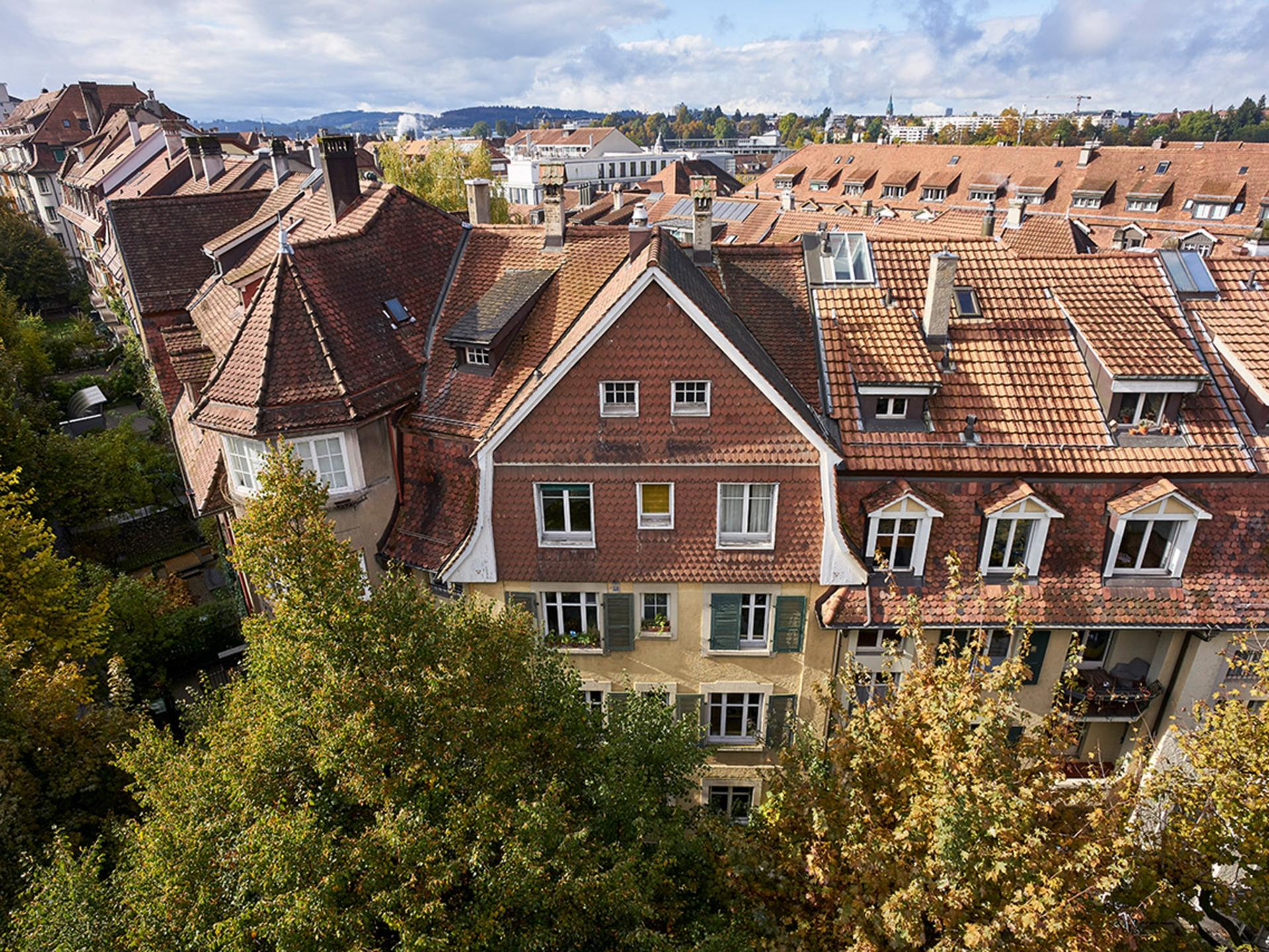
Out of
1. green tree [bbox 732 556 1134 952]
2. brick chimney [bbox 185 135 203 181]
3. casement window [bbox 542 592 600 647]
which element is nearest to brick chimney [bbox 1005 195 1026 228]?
casement window [bbox 542 592 600 647]

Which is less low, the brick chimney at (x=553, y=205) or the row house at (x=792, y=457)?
the brick chimney at (x=553, y=205)

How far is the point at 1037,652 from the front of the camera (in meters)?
23.1

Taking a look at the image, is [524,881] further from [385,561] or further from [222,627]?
[222,627]

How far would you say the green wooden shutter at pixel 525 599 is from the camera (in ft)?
76.0

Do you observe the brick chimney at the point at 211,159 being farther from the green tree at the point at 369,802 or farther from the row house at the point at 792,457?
the green tree at the point at 369,802

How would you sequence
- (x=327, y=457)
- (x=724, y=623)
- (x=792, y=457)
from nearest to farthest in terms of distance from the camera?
(x=792, y=457) < (x=327, y=457) < (x=724, y=623)

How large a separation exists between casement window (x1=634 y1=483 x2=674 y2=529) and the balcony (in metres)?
13.2

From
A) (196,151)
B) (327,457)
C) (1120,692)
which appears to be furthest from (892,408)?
(196,151)

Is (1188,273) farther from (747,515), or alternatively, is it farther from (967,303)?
(747,515)

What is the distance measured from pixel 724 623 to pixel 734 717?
3829mm

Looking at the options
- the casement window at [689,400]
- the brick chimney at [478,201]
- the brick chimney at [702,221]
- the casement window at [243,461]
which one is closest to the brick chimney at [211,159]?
the brick chimney at [478,201]

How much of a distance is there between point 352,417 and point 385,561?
4.84 meters

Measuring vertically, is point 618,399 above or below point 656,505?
above

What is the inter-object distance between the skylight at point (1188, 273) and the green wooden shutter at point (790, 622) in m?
16.1
